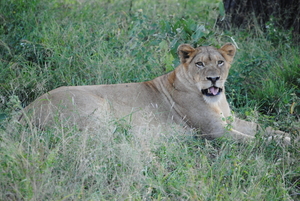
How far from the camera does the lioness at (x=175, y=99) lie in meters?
4.23

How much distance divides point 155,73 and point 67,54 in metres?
1.19

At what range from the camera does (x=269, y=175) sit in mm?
3248

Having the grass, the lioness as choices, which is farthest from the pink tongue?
the grass

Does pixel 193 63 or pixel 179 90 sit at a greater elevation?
pixel 193 63

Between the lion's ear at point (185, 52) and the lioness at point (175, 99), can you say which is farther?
the lion's ear at point (185, 52)

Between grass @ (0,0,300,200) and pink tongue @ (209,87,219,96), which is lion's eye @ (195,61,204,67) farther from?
grass @ (0,0,300,200)

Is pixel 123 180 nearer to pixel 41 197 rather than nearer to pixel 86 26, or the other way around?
pixel 41 197

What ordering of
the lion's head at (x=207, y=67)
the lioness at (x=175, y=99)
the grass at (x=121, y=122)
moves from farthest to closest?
the lion's head at (x=207, y=67) < the lioness at (x=175, y=99) < the grass at (x=121, y=122)

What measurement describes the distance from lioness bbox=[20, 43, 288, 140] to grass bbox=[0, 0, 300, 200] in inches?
8.7

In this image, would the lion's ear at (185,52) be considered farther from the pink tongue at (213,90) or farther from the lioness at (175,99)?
the pink tongue at (213,90)

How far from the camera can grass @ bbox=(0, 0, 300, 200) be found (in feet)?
9.86

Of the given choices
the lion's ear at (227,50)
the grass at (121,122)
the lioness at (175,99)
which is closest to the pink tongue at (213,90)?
the lioness at (175,99)

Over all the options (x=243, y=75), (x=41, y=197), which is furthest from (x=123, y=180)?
(x=243, y=75)

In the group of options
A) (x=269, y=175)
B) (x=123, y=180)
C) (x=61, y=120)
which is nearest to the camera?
(x=123, y=180)
